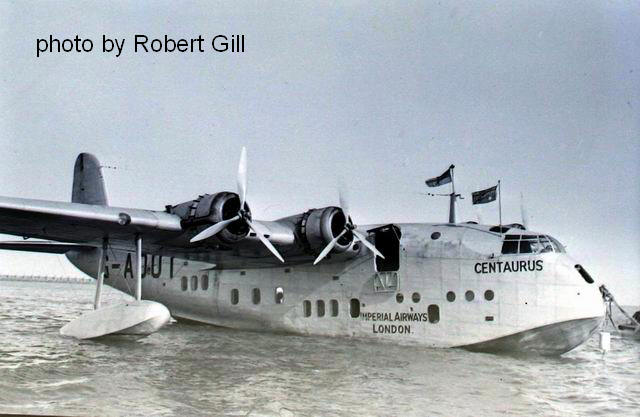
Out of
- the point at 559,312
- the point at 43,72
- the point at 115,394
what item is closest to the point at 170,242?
the point at 43,72

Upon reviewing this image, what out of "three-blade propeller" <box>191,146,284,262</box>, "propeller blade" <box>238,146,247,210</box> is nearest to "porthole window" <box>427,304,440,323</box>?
"three-blade propeller" <box>191,146,284,262</box>

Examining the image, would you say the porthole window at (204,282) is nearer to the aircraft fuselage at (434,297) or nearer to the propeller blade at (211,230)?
the aircraft fuselage at (434,297)

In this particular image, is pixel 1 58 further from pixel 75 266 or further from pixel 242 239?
pixel 75 266

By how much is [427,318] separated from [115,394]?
260 inches

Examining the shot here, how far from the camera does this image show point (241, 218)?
11070 mm

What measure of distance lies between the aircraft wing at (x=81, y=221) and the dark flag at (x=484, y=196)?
23.5 ft

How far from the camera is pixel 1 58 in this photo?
851cm

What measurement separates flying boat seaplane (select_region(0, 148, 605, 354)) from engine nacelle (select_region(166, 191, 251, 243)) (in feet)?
0.08

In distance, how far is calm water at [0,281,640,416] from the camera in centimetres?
677

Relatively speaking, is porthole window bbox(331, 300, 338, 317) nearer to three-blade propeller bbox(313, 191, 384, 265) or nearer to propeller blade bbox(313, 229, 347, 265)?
three-blade propeller bbox(313, 191, 384, 265)

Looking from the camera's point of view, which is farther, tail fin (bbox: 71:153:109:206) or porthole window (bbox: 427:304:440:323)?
tail fin (bbox: 71:153:109:206)

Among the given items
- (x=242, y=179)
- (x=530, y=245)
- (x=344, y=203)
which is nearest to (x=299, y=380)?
(x=242, y=179)

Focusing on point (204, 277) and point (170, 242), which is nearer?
point (170, 242)

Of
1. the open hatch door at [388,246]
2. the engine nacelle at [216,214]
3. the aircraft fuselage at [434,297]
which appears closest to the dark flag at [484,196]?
the aircraft fuselage at [434,297]
